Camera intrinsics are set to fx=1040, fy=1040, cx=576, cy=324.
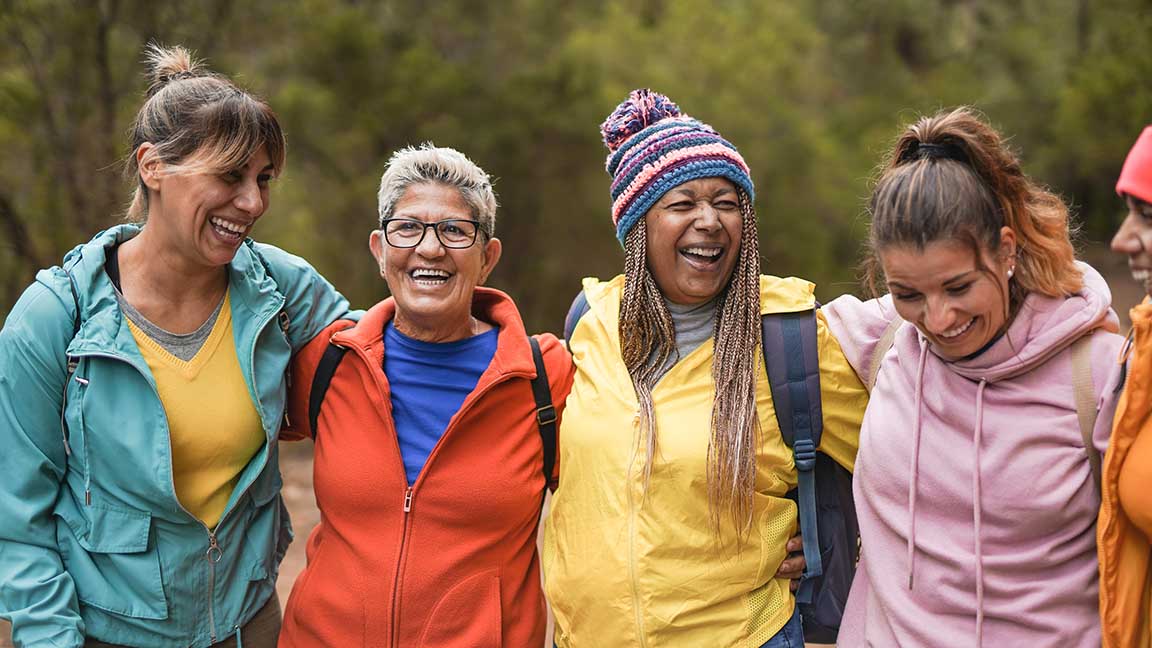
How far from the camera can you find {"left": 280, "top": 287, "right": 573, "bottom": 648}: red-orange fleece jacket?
8.60ft

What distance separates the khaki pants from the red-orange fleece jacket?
8 cm

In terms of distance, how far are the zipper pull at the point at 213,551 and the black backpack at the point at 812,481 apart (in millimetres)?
1471

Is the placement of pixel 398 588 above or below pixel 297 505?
above

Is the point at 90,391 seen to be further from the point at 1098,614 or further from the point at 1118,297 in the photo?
the point at 1118,297

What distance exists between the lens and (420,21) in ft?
36.9

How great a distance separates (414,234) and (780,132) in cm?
1230

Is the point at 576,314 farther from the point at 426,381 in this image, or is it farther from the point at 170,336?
the point at 170,336

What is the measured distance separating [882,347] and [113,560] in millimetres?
1978

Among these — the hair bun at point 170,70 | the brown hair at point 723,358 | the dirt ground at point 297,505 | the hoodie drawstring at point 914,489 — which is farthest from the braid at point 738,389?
the dirt ground at point 297,505

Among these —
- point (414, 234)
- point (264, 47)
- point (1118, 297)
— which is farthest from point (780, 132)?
point (414, 234)

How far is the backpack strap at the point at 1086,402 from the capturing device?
2.13m

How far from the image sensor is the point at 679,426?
2.60 m

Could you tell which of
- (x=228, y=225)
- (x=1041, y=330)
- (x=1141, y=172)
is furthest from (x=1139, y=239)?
(x=228, y=225)

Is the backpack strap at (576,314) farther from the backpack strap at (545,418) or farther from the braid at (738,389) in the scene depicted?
the braid at (738,389)
